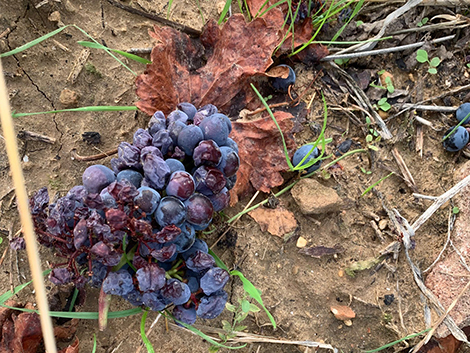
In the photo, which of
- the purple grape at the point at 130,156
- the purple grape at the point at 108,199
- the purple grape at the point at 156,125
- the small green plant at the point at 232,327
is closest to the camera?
the purple grape at the point at 108,199

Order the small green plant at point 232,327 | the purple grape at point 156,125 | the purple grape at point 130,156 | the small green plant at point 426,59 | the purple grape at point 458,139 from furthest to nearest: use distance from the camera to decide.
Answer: the small green plant at point 426,59
the purple grape at point 458,139
the small green plant at point 232,327
the purple grape at point 156,125
the purple grape at point 130,156

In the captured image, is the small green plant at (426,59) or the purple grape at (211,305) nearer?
the purple grape at (211,305)

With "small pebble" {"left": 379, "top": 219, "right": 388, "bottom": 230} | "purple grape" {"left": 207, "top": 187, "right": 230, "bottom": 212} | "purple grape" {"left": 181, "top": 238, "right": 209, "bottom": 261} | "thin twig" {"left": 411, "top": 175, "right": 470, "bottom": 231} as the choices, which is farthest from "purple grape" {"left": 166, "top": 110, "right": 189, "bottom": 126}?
"thin twig" {"left": 411, "top": 175, "right": 470, "bottom": 231}

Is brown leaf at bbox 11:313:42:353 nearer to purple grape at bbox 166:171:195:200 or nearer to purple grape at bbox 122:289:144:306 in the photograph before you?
purple grape at bbox 122:289:144:306

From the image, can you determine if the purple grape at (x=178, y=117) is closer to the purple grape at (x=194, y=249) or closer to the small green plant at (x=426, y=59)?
the purple grape at (x=194, y=249)

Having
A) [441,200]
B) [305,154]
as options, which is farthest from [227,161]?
[441,200]

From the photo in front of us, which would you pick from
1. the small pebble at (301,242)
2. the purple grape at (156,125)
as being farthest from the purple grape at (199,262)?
the small pebble at (301,242)
